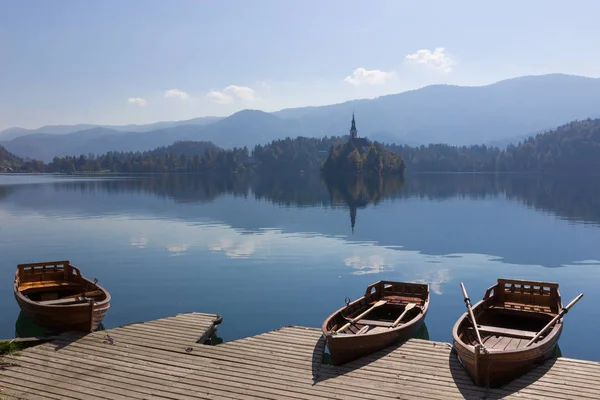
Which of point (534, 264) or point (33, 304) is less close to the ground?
point (33, 304)

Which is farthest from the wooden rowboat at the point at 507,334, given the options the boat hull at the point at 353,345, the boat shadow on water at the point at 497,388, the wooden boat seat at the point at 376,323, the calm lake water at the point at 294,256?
the wooden boat seat at the point at 376,323

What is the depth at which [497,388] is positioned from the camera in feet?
53.3

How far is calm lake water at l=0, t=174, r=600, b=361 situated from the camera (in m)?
30.3

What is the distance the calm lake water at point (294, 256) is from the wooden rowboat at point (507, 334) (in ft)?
9.56

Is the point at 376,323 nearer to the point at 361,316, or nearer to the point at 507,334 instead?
the point at 361,316

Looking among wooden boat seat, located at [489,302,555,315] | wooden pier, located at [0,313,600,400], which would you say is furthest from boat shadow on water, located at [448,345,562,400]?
wooden boat seat, located at [489,302,555,315]

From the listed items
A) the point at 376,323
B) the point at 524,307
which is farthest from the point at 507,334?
the point at 376,323

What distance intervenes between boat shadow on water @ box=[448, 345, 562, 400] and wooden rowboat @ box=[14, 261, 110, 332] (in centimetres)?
1483

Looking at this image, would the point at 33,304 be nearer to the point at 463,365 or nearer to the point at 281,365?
the point at 281,365

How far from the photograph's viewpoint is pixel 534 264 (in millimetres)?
43406

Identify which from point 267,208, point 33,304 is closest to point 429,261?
point 33,304

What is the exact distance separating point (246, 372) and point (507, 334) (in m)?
10.5

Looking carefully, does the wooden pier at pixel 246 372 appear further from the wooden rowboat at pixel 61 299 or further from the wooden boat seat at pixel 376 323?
the wooden boat seat at pixel 376 323

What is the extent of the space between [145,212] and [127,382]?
2639 inches
